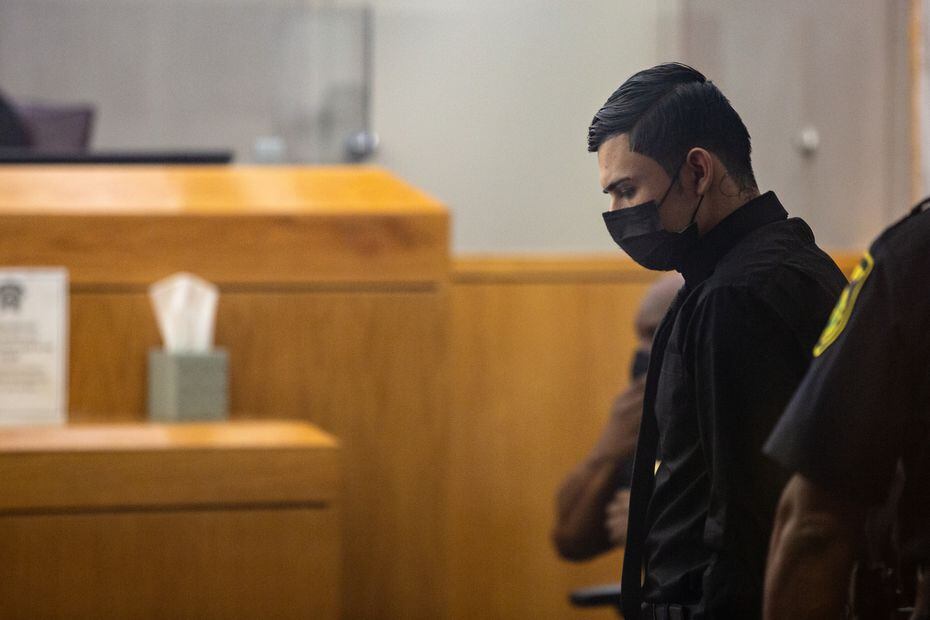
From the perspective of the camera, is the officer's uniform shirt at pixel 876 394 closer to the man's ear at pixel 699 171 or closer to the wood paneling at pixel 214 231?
the man's ear at pixel 699 171

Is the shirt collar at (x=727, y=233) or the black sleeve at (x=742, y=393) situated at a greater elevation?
the shirt collar at (x=727, y=233)

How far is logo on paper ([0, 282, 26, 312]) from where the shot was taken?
6.32ft

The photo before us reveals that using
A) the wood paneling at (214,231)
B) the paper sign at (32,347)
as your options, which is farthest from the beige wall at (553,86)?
the paper sign at (32,347)

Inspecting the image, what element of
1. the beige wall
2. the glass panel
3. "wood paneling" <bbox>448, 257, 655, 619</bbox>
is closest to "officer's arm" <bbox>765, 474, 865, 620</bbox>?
the beige wall

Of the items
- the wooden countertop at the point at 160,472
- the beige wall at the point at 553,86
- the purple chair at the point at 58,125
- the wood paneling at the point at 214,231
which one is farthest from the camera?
the purple chair at the point at 58,125

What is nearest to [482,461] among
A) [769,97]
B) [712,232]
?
[769,97]

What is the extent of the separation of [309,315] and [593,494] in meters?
0.51

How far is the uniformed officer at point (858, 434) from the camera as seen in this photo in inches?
25.0

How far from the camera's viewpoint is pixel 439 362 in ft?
6.95

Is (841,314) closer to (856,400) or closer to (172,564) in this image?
(856,400)

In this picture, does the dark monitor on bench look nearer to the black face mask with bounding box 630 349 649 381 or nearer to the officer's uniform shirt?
the black face mask with bounding box 630 349 649 381

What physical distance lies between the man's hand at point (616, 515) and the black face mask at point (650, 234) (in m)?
1.41

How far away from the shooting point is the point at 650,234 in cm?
70

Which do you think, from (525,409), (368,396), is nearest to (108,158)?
(368,396)
